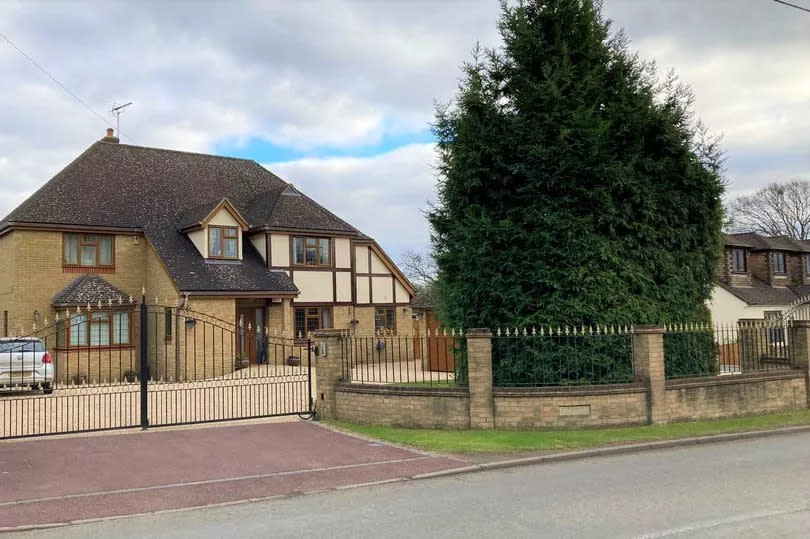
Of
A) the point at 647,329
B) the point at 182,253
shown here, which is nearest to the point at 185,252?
the point at 182,253

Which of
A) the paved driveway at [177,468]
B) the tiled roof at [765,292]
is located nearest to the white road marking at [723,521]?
the paved driveway at [177,468]

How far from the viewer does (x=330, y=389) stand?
47.3ft

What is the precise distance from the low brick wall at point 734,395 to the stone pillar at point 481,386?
356cm

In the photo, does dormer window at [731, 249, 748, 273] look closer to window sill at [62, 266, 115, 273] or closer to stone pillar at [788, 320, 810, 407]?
stone pillar at [788, 320, 810, 407]

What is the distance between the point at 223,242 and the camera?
27578 mm

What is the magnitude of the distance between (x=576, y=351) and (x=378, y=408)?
408cm

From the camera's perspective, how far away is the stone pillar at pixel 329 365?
14344 mm

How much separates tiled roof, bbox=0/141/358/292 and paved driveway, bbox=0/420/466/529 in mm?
12905

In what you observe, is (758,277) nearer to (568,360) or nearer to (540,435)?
(568,360)

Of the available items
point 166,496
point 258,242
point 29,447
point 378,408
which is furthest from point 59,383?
point 166,496

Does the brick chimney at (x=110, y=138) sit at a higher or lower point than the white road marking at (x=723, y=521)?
higher

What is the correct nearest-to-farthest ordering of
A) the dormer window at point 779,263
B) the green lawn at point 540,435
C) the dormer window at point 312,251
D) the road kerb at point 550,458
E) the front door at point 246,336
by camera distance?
1. the road kerb at point 550,458
2. the green lawn at point 540,435
3. the front door at point 246,336
4. the dormer window at point 312,251
5. the dormer window at point 779,263

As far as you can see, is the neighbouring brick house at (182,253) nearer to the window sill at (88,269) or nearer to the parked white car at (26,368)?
the window sill at (88,269)

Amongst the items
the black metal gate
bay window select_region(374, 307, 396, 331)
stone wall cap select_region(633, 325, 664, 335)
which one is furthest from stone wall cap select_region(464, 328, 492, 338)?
bay window select_region(374, 307, 396, 331)
